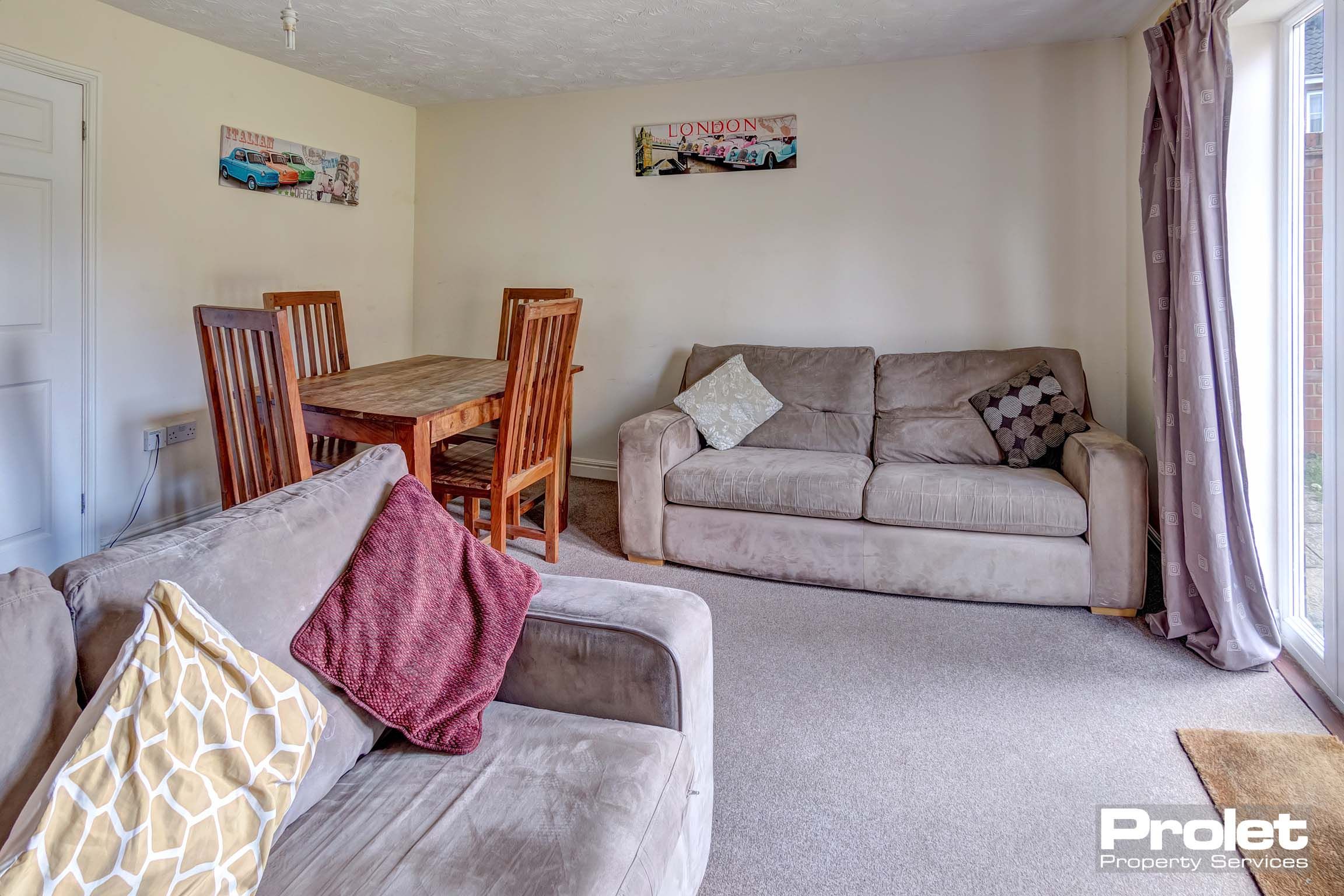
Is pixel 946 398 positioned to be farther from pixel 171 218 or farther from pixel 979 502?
pixel 171 218

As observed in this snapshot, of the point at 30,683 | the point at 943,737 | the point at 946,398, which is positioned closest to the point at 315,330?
the point at 946,398

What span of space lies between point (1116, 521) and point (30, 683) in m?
2.99

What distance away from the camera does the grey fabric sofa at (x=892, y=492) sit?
2.94m

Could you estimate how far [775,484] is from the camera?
325 centimetres

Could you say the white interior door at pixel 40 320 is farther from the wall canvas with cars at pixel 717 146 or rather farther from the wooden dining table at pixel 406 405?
the wall canvas with cars at pixel 717 146

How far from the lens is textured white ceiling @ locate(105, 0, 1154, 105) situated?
3.32 m

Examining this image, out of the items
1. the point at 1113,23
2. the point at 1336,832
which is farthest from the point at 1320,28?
the point at 1336,832

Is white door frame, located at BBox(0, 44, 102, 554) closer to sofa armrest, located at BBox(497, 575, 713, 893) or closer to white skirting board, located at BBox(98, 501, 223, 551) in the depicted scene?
white skirting board, located at BBox(98, 501, 223, 551)

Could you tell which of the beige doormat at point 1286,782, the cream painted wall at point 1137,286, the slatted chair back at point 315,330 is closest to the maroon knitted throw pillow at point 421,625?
the beige doormat at point 1286,782

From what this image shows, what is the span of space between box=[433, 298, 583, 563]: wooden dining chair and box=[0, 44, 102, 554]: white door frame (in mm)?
1456

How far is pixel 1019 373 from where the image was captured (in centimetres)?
359

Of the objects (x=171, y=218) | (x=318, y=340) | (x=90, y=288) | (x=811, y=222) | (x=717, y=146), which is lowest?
(x=318, y=340)

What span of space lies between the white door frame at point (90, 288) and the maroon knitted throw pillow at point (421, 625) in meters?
2.62

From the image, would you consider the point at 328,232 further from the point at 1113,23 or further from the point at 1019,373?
the point at 1113,23
